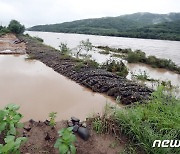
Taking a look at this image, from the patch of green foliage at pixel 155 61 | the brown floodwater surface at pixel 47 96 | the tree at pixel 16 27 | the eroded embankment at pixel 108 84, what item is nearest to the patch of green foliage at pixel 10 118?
the brown floodwater surface at pixel 47 96

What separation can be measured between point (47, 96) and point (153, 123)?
5217 millimetres

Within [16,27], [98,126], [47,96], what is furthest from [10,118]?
[16,27]

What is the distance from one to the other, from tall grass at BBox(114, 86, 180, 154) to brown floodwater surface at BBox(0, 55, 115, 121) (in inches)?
72.9

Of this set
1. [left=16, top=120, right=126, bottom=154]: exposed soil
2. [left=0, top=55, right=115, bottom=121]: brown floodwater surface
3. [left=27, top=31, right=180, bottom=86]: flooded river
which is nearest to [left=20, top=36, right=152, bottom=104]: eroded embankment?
[left=0, top=55, right=115, bottom=121]: brown floodwater surface

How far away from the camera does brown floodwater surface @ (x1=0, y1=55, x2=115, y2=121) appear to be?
719cm

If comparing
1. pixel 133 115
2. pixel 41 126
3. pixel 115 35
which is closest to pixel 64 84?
pixel 41 126

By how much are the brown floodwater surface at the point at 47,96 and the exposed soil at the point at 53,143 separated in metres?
1.76

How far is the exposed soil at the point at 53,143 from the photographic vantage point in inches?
147

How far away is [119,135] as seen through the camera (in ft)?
13.3

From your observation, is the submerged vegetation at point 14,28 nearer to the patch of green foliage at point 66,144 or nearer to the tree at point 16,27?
the tree at point 16,27

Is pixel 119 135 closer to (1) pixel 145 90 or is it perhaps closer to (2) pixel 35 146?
(2) pixel 35 146

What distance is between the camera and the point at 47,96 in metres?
8.55

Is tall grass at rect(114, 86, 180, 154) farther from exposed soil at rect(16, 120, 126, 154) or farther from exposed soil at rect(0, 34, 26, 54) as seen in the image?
exposed soil at rect(0, 34, 26, 54)

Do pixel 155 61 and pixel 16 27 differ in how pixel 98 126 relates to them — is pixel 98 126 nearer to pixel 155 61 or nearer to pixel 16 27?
pixel 155 61
